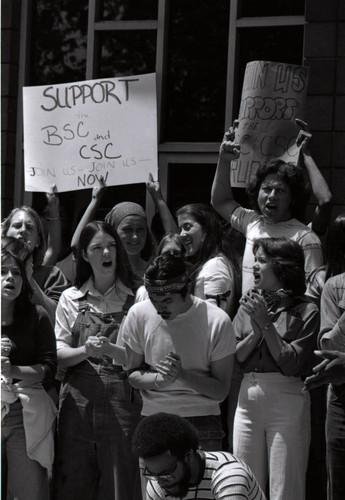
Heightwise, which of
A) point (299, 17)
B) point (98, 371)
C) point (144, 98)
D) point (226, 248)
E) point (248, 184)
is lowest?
point (98, 371)

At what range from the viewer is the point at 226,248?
5.20 m

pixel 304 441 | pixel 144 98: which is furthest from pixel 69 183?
pixel 304 441

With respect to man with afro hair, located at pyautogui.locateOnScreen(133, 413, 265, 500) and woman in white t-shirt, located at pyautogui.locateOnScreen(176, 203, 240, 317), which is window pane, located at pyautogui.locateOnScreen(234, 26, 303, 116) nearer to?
woman in white t-shirt, located at pyautogui.locateOnScreen(176, 203, 240, 317)

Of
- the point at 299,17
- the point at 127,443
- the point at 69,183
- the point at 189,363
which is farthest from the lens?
the point at 299,17

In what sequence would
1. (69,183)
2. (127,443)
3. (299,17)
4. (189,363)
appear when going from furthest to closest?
(299,17) → (69,183) → (127,443) → (189,363)

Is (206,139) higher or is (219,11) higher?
(219,11)

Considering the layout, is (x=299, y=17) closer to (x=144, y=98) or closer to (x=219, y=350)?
(x=144, y=98)

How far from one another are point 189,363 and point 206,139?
2513 mm

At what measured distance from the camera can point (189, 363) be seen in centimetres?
450

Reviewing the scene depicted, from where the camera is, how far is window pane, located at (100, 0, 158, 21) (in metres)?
6.84

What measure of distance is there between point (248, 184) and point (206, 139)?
4.30 ft

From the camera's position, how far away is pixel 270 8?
6516 mm

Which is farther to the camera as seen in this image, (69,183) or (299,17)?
(299,17)

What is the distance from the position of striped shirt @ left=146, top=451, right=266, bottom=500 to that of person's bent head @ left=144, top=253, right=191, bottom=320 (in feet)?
3.63
